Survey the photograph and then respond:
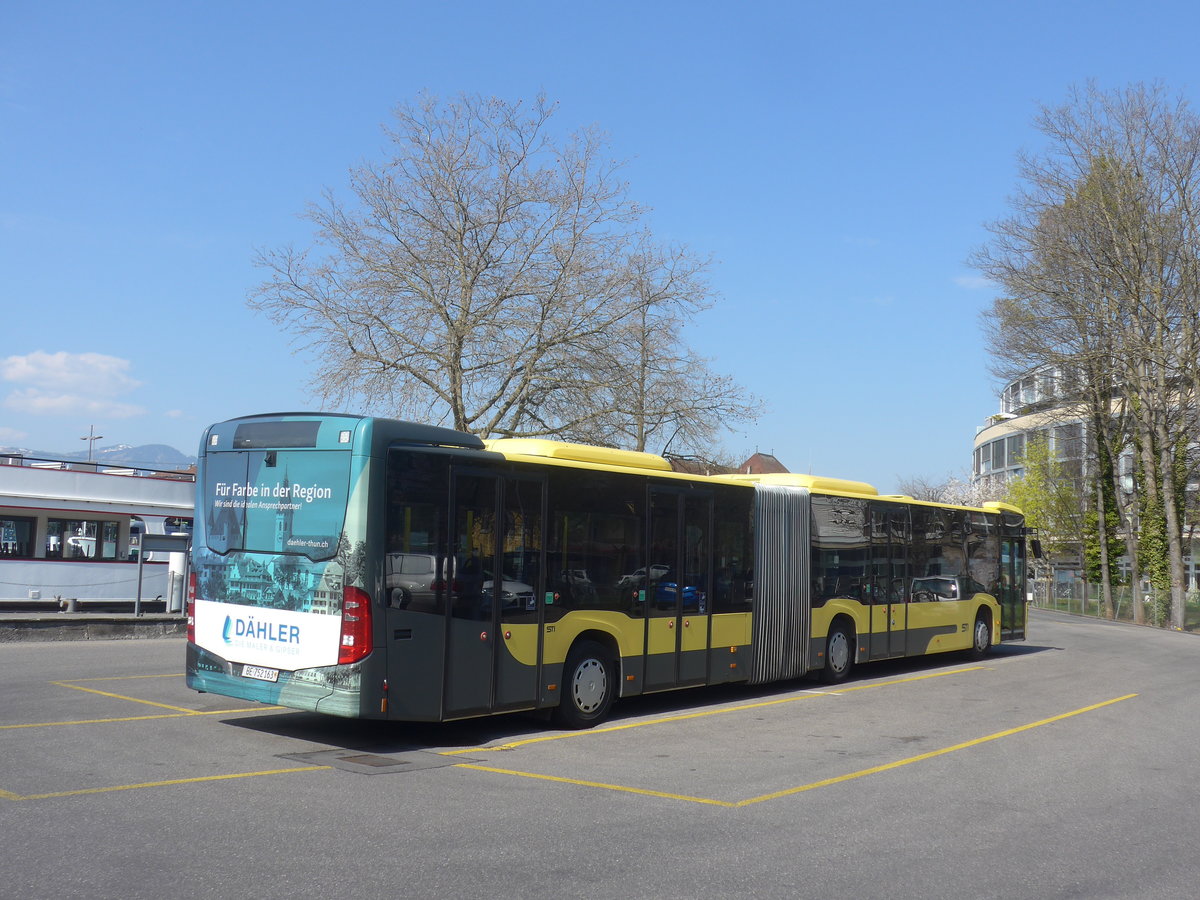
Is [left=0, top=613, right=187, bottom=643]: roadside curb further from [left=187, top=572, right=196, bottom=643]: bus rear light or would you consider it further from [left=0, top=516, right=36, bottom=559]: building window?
[left=187, top=572, right=196, bottom=643]: bus rear light

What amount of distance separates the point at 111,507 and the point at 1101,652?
24862 millimetres

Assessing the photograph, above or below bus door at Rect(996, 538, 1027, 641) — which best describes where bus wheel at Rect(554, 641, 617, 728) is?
below

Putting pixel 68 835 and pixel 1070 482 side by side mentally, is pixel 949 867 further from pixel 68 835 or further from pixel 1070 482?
pixel 1070 482

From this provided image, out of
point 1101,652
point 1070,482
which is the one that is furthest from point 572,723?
point 1070,482

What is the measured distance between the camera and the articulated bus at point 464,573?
988cm

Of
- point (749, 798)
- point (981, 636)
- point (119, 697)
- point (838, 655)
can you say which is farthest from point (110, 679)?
point (981, 636)

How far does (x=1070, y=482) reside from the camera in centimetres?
6044

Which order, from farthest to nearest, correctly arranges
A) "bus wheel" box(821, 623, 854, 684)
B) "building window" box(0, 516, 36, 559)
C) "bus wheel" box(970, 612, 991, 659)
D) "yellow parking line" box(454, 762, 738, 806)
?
"building window" box(0, 516, 36, 559), "bus wheel" box(970, 612, 991, 659), "bus wheel" box(821, 623, 854, 684), "yellow parking line" box(454, 762, 738, 806)

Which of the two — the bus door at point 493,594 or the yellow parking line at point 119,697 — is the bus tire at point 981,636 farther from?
the yellow parking line at point 119,697

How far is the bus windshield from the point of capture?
9.95 m

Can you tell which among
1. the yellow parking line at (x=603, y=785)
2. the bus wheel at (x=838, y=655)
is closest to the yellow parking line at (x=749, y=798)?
the yellow parking line at (x=603, y=785)

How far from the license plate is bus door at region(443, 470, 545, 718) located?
60.2 inches

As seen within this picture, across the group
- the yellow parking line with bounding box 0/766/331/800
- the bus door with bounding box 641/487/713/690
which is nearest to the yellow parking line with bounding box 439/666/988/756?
the bus door with bounding box 641/487/713/690

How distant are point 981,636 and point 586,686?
42.1 ft
